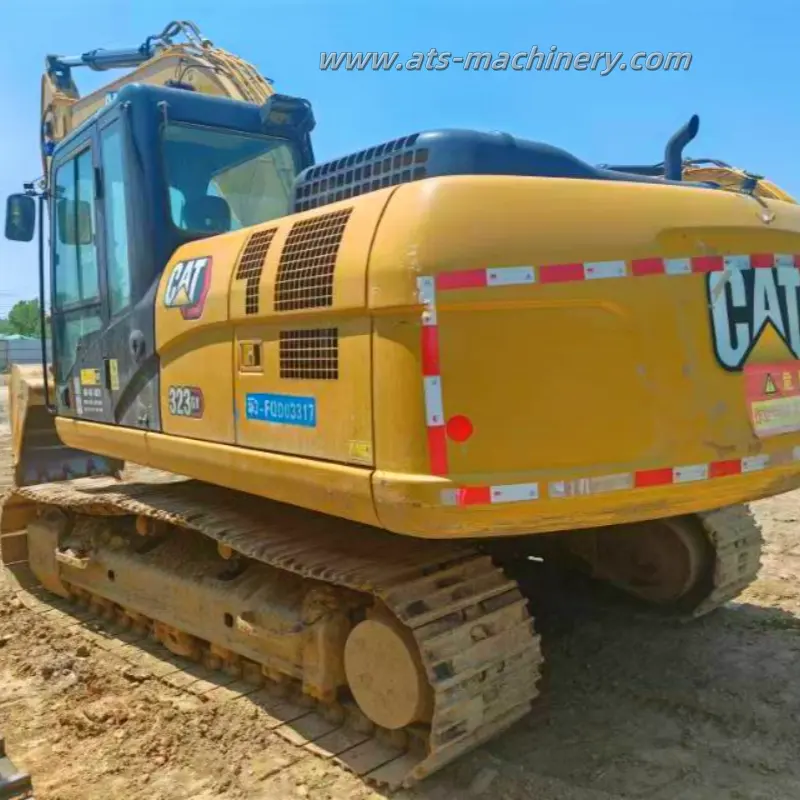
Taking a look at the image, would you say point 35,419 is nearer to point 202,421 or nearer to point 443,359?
point 202,421

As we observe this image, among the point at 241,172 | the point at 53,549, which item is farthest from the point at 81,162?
the point at 53,549

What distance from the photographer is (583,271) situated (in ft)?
8.61

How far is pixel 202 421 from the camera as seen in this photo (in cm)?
353

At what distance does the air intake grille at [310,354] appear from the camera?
285 cm

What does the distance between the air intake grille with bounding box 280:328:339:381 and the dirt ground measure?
148 cm

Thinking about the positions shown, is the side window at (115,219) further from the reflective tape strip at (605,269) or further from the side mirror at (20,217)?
the reflective tape strip at (605,269)

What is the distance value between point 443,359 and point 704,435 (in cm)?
89

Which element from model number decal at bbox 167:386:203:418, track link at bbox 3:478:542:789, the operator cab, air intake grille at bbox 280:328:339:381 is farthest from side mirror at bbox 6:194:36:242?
air intake grille at bbox 280:328:339:381

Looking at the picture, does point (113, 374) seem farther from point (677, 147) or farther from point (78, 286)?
point (677, 147)

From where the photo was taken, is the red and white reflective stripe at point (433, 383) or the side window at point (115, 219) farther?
the side window at point (115, 219)

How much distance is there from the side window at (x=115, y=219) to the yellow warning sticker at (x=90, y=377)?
38 centimetres

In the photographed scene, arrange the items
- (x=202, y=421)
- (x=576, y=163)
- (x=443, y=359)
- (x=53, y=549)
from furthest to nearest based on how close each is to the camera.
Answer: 1. (x=53, y=549)
2. (x=202, y=421)
3. (x=576, y=163)
4. (x=443, y=359)

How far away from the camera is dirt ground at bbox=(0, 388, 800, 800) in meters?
3.05

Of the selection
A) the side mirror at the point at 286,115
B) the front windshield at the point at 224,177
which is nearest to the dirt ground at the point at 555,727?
the front windshield at the point at 224,177
